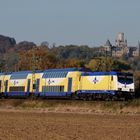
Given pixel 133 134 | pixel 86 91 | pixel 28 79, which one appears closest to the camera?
pixel 133 134

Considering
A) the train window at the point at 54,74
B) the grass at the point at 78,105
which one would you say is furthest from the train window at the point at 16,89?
the grass at the point at 78,105

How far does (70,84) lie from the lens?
6700cm

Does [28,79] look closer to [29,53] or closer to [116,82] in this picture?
[116,82]

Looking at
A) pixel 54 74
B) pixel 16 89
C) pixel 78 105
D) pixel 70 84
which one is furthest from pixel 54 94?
pixel 78 105

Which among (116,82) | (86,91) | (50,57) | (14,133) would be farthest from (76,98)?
(50,57)

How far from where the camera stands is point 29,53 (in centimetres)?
14362

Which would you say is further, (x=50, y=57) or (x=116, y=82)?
(x=50, y=57)

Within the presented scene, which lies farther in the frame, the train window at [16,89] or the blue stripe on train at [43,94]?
the train window at [16,89]

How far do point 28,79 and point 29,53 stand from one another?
67655 millimetres

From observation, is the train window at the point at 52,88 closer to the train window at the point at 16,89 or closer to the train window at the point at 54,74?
the train window at the point at 54,74

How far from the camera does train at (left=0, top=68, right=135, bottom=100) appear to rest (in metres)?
60.9

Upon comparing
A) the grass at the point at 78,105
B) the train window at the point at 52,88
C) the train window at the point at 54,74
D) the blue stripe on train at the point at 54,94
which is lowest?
the grass at the point at 78,105

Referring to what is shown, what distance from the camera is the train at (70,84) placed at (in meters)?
60.9

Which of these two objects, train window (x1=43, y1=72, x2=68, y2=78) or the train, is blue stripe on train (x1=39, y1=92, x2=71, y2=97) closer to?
the train
